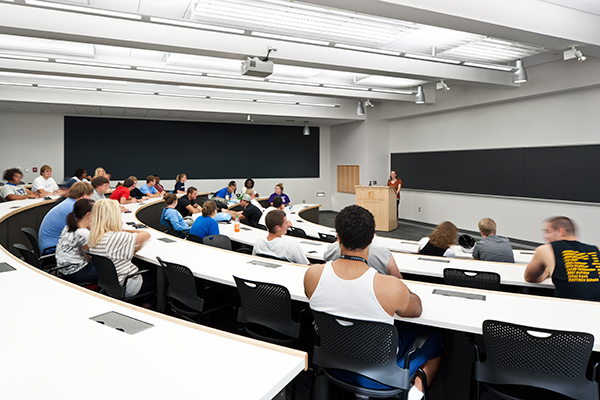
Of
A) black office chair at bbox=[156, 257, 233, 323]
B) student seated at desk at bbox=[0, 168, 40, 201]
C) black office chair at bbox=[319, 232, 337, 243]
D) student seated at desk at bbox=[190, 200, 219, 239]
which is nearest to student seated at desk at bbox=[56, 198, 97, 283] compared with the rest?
black office chair at bbox=[156, 257, 233, 323]

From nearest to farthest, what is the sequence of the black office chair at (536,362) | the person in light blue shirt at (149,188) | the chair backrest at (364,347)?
the black office chair at (536,362), the chair backrest at (364,347), the person in light blue shirt at (149,188)

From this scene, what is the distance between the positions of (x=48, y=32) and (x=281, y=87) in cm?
442

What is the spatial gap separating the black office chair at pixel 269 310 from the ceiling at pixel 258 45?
9.32ft

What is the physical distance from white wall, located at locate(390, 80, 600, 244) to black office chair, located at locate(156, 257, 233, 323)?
6918 mm

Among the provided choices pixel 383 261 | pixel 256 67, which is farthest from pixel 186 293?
pixel 256 67

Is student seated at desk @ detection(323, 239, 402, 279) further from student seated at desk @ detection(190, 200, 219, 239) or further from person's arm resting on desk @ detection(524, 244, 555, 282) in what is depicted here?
student seated at desk @ detection(190, 200, 219, 239)

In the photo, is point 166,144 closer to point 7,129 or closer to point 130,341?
point 7,129

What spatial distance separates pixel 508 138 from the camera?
7.95m

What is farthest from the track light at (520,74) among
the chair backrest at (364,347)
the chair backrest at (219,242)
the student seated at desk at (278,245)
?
the chair backrest at (364,347)

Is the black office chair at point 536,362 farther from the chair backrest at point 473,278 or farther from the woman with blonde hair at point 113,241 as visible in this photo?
the woman with blonde hair at point 113,241

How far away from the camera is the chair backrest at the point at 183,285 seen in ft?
8.40

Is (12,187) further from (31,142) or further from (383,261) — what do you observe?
(383,261)

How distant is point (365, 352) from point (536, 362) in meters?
0.71

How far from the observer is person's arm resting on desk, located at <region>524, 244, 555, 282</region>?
2.44 metres
